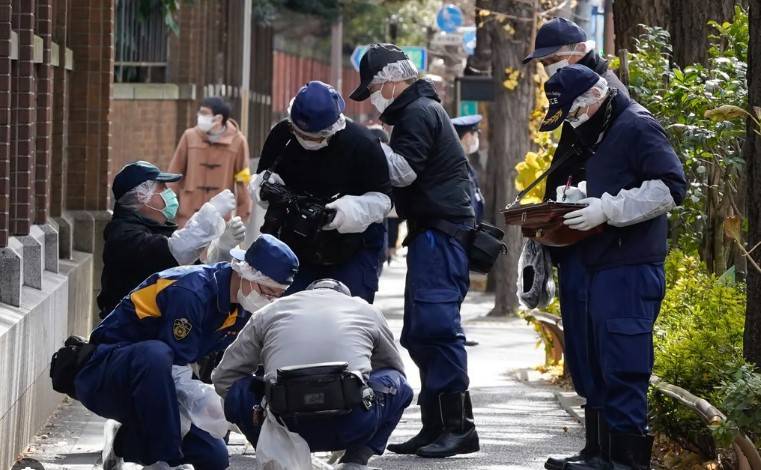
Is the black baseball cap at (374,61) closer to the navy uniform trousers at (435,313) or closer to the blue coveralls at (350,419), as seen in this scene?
the navy uniform trousers at (435,313)

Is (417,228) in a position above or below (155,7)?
below

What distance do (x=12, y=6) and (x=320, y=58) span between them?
44.8 m

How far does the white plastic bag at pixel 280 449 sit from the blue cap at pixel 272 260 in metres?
0.54

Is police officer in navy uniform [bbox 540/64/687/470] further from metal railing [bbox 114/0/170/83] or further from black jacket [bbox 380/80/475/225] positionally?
metal railing [bbox 114/0/170/83]

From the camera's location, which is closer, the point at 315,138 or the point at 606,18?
the point at 315,138

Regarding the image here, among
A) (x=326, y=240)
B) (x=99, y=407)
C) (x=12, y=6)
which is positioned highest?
(x=12, y=6)

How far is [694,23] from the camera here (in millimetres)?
12055

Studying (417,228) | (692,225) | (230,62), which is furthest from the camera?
(230,62)

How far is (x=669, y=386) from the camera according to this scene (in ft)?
26.4

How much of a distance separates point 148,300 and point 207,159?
8.16m

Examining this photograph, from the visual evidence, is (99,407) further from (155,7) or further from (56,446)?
(155,7)

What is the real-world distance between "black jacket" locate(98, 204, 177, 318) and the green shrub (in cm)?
236

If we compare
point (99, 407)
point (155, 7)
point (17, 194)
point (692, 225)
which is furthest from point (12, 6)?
point (155, 7)

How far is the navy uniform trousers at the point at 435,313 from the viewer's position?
8.75 m
